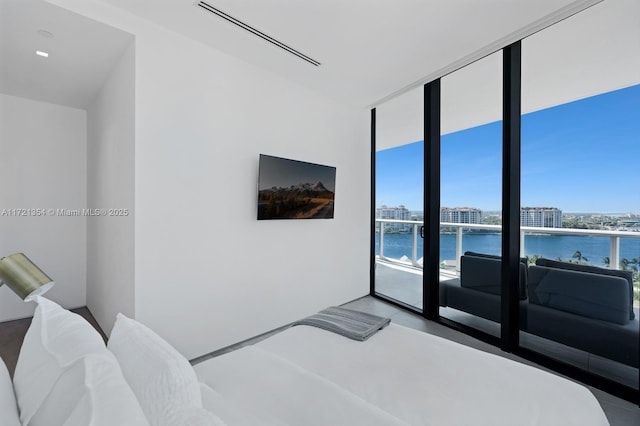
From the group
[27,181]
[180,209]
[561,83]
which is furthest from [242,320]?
[561,83]

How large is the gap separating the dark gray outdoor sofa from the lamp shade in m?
3.28

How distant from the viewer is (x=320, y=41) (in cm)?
248

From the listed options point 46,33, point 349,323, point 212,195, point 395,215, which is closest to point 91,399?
point 349,323

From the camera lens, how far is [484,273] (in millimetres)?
2910

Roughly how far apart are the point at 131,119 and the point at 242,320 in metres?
2.05

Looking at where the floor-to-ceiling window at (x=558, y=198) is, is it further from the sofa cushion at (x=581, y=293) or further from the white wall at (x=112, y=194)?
the white wall at (x=112, y=194)

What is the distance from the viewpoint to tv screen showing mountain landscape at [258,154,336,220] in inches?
112

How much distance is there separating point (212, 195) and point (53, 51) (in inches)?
71.0

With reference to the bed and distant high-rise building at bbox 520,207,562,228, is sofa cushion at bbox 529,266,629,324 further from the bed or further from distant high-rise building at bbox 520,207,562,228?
the bed

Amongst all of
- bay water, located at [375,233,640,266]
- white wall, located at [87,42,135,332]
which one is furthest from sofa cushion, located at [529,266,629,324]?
white wall, located at [87,42,135,332]

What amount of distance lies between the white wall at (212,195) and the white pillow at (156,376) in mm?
1351

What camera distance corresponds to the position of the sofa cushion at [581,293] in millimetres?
2086

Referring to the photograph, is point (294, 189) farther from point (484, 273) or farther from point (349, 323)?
point (484, 273)

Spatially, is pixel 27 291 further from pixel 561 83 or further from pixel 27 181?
pixel 561 83
